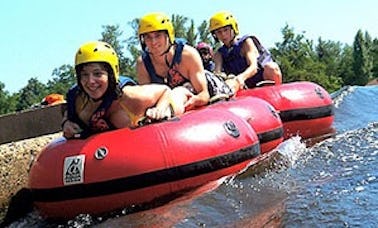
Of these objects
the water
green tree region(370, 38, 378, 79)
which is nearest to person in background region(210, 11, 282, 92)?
the water

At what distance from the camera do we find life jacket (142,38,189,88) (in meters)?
6.63

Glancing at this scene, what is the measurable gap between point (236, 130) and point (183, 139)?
610 mm

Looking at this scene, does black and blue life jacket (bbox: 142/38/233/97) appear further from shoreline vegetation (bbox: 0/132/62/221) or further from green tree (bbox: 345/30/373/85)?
green tree (bbox: 345/30/373/85)

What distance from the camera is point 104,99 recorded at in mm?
5324

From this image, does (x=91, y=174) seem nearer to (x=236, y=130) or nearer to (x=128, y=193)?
(x=128, y=193)

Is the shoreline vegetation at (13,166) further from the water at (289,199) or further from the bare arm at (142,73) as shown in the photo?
the bare arm at (142,73)

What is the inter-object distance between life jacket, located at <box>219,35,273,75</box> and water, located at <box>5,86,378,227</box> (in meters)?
2.64

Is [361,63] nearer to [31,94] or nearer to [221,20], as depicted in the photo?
[31,94]

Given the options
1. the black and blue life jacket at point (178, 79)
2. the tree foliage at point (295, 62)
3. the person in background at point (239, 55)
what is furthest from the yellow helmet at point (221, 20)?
the tree foliage at point (295, 62)

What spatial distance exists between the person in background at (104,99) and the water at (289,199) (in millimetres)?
735

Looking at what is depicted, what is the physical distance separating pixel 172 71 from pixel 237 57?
2454 millimetres

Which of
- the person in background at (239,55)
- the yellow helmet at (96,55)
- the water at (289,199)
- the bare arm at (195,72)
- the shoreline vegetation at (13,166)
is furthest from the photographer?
the person in background at (239,55)

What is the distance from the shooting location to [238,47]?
899cm

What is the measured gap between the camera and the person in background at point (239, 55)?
8.83 metres
